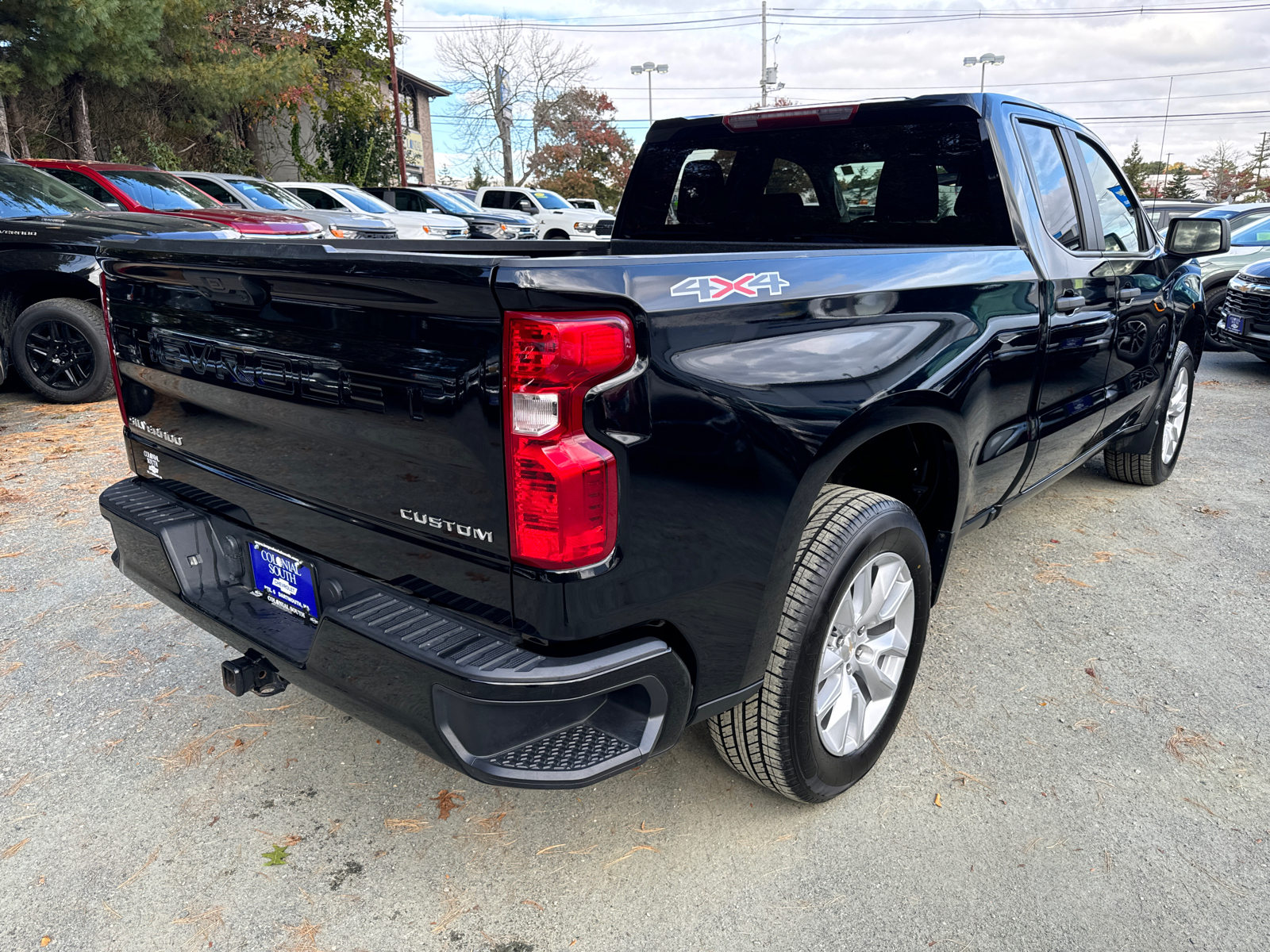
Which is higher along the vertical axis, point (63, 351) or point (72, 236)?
point (72, 236)

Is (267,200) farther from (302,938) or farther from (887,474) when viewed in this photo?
(302,938)

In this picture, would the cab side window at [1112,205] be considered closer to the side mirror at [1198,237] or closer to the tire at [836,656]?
the side mirror at [1198,237]

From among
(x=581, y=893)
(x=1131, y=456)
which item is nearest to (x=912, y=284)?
(x=581, y=893)

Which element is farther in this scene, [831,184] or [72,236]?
[72,236]

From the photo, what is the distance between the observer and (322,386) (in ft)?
6.33

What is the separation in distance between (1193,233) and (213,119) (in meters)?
25.6

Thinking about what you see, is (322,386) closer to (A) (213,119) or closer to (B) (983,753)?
(B) (983,753)

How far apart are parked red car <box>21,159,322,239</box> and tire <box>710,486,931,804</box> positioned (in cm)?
770

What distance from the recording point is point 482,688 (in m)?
1.65

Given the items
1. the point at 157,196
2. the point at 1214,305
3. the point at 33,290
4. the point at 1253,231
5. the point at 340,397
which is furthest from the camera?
the point at 1253,231

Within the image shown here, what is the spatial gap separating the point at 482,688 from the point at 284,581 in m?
0.87

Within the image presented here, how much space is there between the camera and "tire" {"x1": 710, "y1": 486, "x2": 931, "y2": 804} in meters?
2.12

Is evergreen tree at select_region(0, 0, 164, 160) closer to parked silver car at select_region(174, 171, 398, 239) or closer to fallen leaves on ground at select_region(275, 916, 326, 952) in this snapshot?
parked silver car at select_region(174, 171, 398, 239)

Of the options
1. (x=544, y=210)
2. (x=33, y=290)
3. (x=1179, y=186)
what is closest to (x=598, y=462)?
(x=33, y=290)
